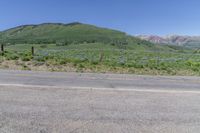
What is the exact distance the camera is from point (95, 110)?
5578 millimetres

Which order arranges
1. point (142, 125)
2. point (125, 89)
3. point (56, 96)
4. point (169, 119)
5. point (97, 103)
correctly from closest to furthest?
point (142, 125) < point (169, 119) < point (97, 103) < point (56, 96) < point (125, 89)

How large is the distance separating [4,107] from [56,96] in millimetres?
1521

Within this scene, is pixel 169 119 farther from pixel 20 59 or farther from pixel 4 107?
pixel 20 59

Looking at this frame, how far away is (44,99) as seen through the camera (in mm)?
6375

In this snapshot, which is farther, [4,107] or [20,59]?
[20,59]

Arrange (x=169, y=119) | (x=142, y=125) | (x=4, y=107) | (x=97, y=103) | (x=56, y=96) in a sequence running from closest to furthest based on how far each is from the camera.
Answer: (x=142, y=125)
(x=169, y=119)
(x=4, y=107)
(x=97, y=103)
(x=56, y=96)

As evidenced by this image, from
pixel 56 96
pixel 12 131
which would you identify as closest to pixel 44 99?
pixel 56 96

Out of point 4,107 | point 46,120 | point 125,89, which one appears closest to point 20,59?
point 125,89

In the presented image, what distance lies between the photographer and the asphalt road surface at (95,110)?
4570 millimetres

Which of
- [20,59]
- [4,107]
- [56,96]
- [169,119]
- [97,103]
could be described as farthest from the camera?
[20,59]

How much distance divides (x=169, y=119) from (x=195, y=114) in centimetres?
81

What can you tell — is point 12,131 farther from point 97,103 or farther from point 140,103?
point 140,103

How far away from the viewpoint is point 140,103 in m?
6.32

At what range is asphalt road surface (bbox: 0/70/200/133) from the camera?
4.57 m
